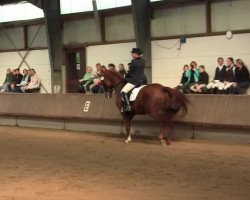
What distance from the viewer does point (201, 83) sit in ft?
49.6

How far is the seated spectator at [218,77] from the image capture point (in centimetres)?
1452

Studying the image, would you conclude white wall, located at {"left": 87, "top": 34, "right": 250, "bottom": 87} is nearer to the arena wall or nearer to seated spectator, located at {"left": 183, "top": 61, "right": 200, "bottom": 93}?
seated spectator, located at {"left": 183, "top": 61, "right": 200, "bottom": 93}

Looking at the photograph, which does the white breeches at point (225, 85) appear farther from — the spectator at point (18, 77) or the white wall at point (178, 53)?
the spectator at point (18, 77)

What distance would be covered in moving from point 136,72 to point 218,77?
14.6 feet

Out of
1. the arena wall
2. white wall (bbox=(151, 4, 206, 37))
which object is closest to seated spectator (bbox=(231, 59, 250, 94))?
white wall (bbox=(151, 4, 206, 37))

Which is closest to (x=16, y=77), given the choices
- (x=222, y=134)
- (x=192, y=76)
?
(x=192, y=76)

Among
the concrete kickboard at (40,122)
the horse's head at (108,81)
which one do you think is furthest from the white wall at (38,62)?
the horse's head at (108,81)

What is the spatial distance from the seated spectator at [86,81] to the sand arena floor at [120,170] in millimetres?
6179

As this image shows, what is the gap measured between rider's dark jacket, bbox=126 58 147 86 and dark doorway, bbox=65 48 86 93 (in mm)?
9180

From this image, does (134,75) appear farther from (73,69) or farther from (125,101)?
(73,69)

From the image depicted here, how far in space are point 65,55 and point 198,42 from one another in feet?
22.3

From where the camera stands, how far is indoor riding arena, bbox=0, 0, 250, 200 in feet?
23.3

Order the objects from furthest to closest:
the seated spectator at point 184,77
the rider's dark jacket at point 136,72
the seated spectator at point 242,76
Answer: the seated spectator at point 184,77 < the seated spectator at point 242,76 < the rider's dark jacket at point 136,72

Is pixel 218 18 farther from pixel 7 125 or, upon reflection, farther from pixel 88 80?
pixel 7 125
